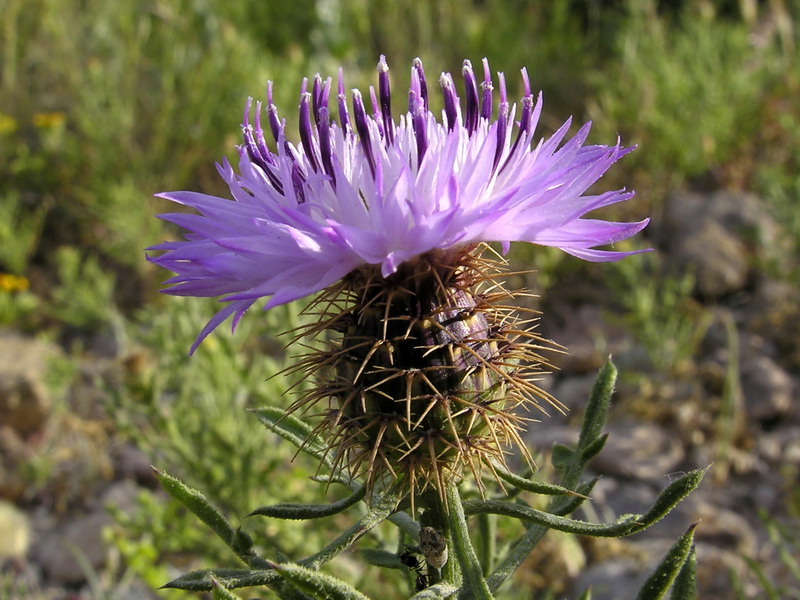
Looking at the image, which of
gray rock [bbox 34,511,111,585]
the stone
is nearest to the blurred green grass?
gray rock [bbox 34,511,111,585]

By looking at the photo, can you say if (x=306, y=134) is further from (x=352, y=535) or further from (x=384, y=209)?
(x=352, y=535)

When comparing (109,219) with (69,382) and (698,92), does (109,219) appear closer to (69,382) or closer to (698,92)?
(69,382)

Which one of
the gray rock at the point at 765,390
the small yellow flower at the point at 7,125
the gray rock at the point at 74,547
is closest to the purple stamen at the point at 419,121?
the gray rock at the point at 74,547

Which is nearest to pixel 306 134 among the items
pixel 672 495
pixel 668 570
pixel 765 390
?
pixel 672 495

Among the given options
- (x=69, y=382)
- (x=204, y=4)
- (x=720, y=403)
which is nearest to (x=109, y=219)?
(x=69, y=382)

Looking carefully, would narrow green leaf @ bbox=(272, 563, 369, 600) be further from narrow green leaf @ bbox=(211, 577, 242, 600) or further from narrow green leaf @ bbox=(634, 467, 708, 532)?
narrow green leaf @ bbox=(634, 467, 708, 532)
